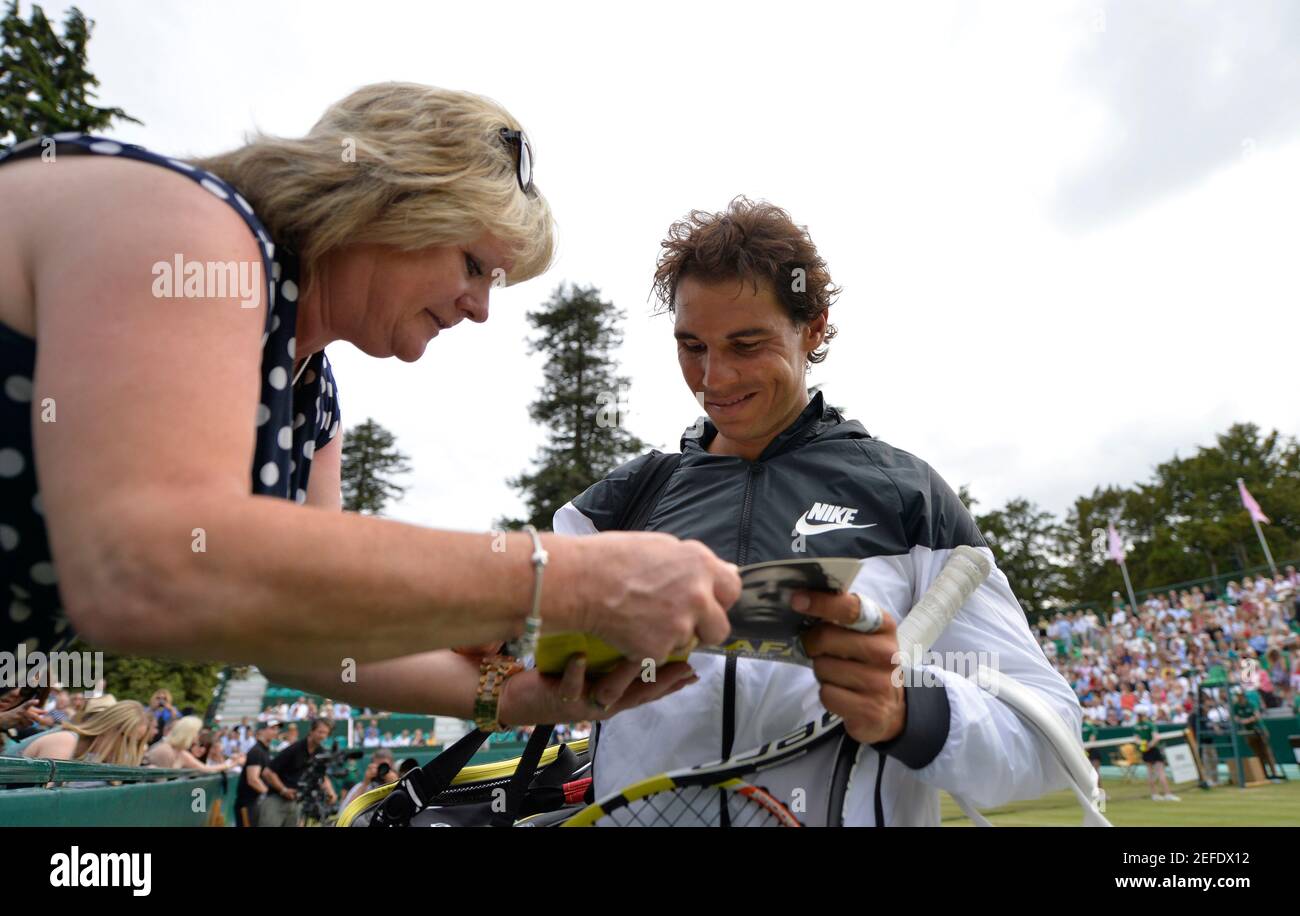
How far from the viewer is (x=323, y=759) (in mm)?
15852

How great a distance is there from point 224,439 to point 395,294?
2.85 ft

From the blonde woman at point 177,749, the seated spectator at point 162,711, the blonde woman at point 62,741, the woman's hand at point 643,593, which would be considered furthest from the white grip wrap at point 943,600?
the seated spectator at point 162,711

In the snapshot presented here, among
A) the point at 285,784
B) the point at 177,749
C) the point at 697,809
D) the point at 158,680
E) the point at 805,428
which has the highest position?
the point at 158,680

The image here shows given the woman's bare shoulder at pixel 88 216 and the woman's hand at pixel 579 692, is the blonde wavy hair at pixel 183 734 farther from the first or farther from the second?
the woman's bare shoulder at pixel 88 216

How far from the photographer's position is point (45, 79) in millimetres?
25531

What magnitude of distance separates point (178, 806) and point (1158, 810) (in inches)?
601

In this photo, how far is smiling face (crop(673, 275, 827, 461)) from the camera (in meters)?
3.07

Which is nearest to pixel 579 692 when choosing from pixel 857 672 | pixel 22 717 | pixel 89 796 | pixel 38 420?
pixel 857 672

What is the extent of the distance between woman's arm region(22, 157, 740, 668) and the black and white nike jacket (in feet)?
3.84

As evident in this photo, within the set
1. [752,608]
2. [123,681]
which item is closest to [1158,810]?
[752,608]

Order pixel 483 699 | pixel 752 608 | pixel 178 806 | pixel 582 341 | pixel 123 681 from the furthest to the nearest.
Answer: pixel 582 341 < pixel 123 681 < pixel 178 806 < pixel 483 699 < pixel 752 608

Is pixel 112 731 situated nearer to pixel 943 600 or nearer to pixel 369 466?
pixel 943 600

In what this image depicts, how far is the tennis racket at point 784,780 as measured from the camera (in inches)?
90.4
